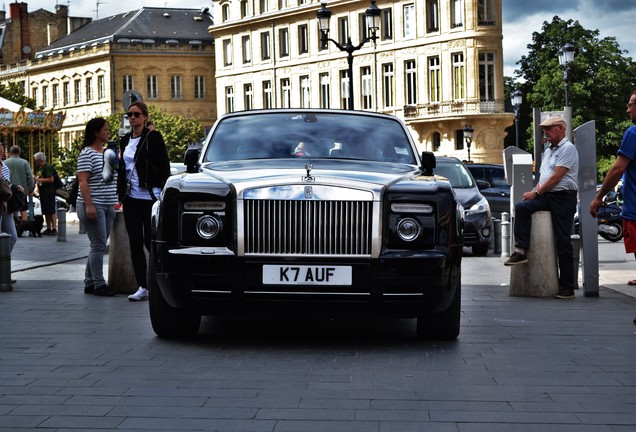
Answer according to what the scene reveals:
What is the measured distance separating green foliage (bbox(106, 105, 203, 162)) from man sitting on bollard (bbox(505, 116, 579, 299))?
83.0m

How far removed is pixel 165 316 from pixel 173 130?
88.0 meters

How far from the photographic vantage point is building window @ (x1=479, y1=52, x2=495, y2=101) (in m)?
77.2

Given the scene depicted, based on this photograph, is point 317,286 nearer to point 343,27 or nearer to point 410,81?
point 410,81

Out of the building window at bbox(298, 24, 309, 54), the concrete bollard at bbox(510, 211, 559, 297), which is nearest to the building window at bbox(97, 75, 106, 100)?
the building window at bbox(298, 24, 309, 54)

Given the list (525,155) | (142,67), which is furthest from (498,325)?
(142,67)

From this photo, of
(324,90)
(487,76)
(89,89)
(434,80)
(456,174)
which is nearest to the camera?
(456,174)

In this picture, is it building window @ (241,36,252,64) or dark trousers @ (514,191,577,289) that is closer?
dark trousers @ (514,191,577,289)

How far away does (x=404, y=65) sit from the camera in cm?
8112

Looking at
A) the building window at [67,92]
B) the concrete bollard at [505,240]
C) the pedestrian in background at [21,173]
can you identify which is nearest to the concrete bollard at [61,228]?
the pedestrian in background at [21,173]

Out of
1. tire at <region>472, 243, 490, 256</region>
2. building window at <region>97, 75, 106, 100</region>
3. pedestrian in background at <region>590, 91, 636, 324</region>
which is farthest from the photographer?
building window at <region>97, 75, 106, 100</region>

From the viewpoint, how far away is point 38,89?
122 m

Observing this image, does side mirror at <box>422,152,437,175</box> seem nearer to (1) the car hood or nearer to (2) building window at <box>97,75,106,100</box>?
(1) the car hood

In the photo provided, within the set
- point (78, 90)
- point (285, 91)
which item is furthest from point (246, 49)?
point (78, 90)

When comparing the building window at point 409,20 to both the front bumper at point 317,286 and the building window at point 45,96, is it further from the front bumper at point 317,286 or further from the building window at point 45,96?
the front bumper at point 317,286
